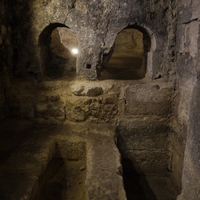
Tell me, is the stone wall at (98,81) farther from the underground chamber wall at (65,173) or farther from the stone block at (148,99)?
the underground chamber wall at (65,173)

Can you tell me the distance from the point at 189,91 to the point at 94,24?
1364 millimetres

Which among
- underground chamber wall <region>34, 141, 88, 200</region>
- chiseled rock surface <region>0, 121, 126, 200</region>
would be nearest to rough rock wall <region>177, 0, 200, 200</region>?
chiseled rock surface <region>0, 121, 126, 200</region>

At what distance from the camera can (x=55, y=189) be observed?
7.63 feet

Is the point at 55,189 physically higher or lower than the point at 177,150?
lower

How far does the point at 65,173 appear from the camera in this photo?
250 cm

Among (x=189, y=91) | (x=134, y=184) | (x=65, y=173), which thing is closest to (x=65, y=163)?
(x=65, y=173)

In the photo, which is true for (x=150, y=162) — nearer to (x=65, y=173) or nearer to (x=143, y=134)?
(x=143, y=134)

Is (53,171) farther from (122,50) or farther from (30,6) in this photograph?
(122,50)

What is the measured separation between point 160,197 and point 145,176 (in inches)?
14.4

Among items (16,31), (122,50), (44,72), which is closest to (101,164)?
(44,72)

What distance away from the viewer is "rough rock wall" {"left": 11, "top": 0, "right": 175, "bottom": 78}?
2.54 m

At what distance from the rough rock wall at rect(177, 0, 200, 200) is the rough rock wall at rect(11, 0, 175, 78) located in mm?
189

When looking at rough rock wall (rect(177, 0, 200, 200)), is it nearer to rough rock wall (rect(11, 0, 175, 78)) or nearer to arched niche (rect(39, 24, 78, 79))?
rough rock wall (rect(11, 0, 175, 78))

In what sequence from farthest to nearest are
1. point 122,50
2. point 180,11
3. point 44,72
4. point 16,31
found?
point 122,50 → point 44,72 → point 16,31 → point 180,11
